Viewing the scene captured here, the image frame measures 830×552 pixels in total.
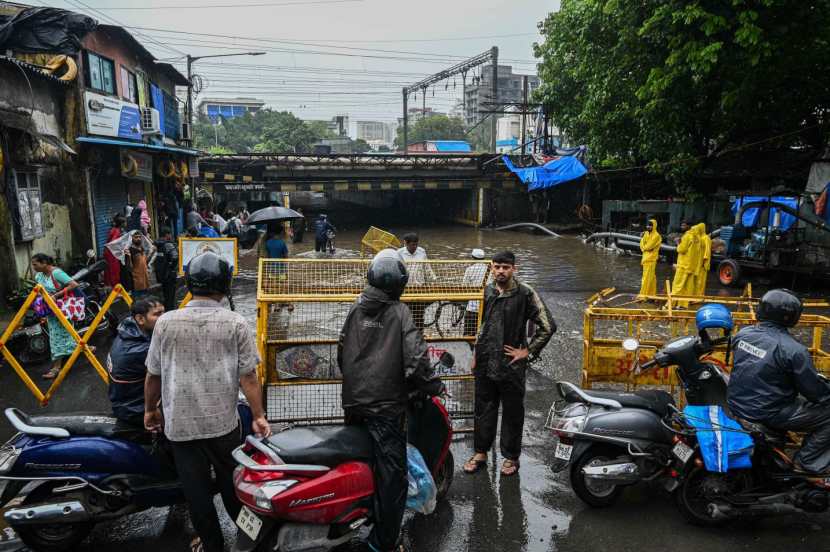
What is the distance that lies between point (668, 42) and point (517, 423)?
39.1 feet

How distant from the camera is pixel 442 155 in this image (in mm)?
30469

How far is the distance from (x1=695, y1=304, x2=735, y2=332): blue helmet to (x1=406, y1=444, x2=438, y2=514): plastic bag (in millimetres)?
2367

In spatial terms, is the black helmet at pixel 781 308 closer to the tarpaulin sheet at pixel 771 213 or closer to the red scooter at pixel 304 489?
the red scooter at pixel 304 489

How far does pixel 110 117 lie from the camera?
43.3ft

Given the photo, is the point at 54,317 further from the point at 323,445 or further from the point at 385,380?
the point at 385,380

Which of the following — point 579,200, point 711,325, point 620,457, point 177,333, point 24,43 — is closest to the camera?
point 177,333

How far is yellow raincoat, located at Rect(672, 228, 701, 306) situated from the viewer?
10617 mm

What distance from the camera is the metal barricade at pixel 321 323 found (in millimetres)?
4797

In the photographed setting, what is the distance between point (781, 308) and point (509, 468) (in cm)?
222

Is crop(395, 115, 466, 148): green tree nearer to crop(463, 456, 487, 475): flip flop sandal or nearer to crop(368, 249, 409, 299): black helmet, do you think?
crop(463, 456, 487, 475): flip flop sandal

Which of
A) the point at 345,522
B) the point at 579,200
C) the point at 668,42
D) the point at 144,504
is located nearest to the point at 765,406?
the point at 345,522

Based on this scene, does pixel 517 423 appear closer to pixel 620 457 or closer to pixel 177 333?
pixel 620 457

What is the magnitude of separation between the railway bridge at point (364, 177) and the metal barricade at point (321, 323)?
2240 cm

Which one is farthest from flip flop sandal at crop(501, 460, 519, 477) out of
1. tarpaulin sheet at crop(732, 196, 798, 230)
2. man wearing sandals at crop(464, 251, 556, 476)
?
tarpaulin sheet at crop(732, 196, 798, 230)
